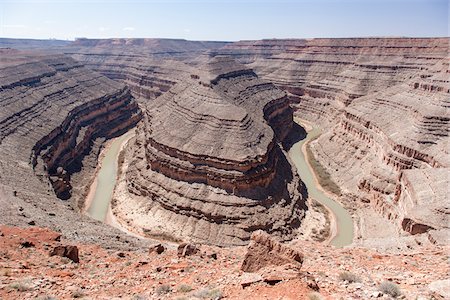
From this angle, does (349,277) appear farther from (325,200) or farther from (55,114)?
(55,114)

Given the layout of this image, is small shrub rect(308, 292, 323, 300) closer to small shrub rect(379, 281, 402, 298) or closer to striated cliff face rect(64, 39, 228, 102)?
small shrub rect(379, 281, 402, 298)

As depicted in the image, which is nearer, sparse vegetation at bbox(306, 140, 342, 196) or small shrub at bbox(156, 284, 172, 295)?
small shrub at bbox(156, 284, 172, 295)

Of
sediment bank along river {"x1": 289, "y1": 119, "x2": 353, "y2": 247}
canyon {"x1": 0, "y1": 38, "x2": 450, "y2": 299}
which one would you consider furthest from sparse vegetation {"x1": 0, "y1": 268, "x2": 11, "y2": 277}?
sediment bank along river {"x1": 289, "y1": 119, "x2": 353, "y2": 247}

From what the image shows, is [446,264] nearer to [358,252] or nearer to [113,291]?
[358,252]

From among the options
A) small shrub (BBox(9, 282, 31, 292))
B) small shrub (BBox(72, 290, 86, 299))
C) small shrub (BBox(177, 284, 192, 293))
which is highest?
small shrub (BBox(177, 284, 192, 293))

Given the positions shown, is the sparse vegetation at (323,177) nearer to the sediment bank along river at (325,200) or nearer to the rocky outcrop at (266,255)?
the sediment bank along river at (325,200)

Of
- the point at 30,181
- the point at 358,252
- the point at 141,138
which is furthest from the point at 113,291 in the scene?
the point at 141,138

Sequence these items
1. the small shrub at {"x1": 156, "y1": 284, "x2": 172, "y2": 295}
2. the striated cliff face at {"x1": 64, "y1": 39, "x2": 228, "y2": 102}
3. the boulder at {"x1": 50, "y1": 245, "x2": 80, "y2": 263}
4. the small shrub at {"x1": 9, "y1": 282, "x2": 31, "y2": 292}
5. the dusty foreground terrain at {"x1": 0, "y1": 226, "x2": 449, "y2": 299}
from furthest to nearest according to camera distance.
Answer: the striated cliff face at {"x1": 64, "y1": 39, "x2": 228, "y2": 102}
the boulder at {"x1": 50, "y1": 245, "x2": 80, "y2": 263}
the small shrub at {"x1": 156, "y1": 284, "x2": 172, "y2": 295}
the small shrub at {"x1": 9, "y1": 282, "x2": 31, "y2": 292}
the dusty foreground terrain at {"x1": 0, "y1": 226, "x2": 449, "y2": 299}
